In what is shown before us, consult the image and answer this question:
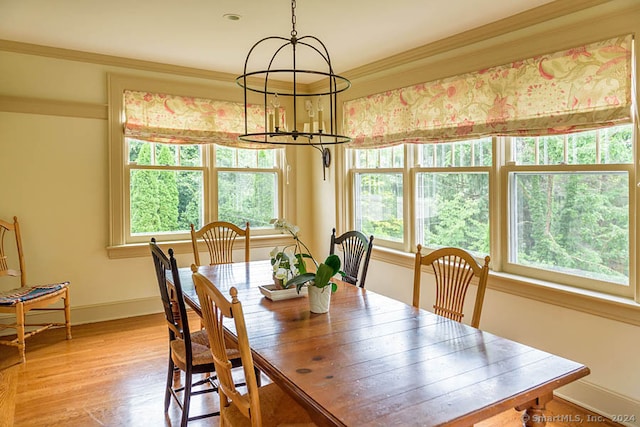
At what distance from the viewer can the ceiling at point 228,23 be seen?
2.91 metres

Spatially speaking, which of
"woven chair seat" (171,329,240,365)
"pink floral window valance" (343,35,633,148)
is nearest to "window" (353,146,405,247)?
"pink floral window valance" (343,35,633,148)

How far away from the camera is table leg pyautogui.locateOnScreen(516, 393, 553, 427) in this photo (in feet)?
4.69

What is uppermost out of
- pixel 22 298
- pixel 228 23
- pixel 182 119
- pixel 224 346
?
pixel 228 23

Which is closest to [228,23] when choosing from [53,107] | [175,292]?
[53,107]

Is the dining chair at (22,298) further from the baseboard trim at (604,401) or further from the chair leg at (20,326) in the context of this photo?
the baseboard trim at (604,401)

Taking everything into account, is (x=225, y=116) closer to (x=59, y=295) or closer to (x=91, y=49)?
(x=91, y=49)

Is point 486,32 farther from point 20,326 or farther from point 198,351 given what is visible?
point 20,326

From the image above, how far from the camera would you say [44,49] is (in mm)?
3873

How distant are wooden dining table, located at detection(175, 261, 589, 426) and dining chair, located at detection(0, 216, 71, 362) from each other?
2171mm

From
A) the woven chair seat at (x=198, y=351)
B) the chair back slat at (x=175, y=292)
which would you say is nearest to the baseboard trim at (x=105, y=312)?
the chair back slat at (x=175, y=292)

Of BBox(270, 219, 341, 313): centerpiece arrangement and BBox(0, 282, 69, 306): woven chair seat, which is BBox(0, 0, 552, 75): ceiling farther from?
BBox(0, 282, 69, 306): woven chair seat

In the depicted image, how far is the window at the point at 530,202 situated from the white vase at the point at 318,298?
5.48 feet

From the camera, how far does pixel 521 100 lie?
2.98 metres

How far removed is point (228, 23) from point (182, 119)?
155cm
